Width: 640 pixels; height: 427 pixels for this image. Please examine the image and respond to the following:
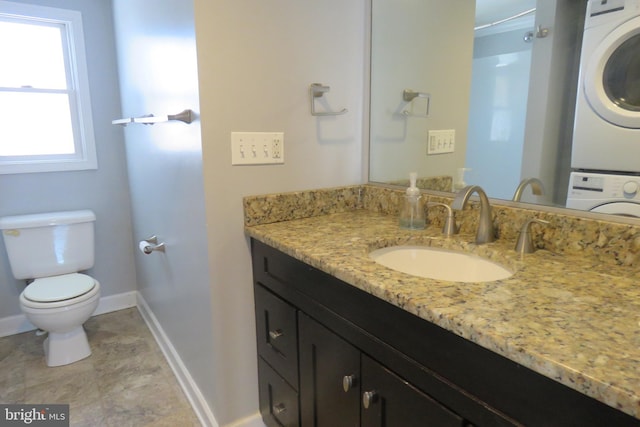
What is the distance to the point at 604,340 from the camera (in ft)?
1.94

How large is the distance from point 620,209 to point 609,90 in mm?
311

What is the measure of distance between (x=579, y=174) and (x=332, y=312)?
0.79 metres

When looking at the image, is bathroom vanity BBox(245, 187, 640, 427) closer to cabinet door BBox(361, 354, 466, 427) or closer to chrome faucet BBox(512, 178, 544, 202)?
cabinet door BBox(361, 354, 466, 427)

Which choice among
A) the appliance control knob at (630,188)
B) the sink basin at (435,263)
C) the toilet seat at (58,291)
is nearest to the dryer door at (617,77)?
the appliance control knob at (630,188)

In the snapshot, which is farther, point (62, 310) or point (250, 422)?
point (62, 310)

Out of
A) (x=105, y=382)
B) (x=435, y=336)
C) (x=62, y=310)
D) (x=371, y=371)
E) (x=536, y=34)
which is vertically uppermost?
(x=536, y=34)

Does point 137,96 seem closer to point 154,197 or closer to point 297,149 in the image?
point 154,197

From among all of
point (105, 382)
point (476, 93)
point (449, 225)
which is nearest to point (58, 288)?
point (105, 382)

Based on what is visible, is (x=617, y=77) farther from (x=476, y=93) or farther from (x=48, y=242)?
(x=48, y=242)

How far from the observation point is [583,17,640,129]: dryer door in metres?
0.94

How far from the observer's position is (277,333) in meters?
1.34

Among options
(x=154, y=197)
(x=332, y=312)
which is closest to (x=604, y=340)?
(x=332, y=312)

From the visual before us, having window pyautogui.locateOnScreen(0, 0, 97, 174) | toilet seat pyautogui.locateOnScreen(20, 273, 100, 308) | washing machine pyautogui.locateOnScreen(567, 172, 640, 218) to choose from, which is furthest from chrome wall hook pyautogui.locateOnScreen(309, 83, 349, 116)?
window pyautogui.locateOnScreen(0, 0, 97, 174)

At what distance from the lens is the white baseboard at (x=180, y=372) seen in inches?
62.9
